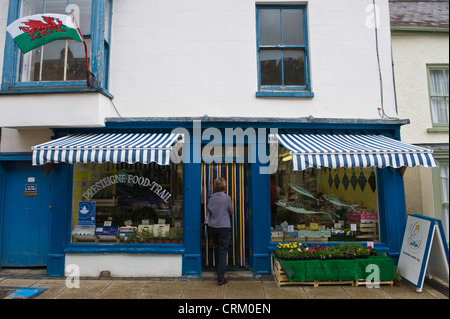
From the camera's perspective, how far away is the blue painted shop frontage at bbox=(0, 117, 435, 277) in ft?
18.4

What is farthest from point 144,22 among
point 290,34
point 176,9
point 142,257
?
point 142,257

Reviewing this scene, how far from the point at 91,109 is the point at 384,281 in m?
6.23

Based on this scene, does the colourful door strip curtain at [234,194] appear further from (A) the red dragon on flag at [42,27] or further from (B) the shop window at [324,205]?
(A) the red dragon on flag at [42,27]

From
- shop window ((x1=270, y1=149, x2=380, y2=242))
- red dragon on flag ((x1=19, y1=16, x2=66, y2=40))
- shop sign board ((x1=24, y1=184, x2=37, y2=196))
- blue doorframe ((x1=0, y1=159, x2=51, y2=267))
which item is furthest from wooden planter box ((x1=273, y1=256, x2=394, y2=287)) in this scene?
red dragon on flag ((x1=19, y1=16, x2=66, y2=40))

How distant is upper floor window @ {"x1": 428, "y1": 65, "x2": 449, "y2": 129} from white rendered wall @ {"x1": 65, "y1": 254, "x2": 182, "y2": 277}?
264 inches

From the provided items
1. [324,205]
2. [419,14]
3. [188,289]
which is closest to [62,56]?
[188,289]

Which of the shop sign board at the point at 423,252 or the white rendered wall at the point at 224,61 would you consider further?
the white rendered wall at the point at 224,61

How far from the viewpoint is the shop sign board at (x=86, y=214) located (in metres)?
5.81

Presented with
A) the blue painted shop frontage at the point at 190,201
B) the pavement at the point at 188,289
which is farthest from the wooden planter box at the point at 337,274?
the blue painted shop frontage at the point at 190,201

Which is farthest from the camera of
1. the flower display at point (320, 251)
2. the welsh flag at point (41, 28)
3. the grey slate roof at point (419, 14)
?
the grey slate roof at point (419, 14)

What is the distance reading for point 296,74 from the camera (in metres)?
6.23

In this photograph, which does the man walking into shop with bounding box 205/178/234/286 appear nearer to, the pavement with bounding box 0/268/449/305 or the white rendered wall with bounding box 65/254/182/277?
the pavement with bounding box 0/268/449/305

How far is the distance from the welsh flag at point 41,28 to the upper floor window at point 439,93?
7784 mm

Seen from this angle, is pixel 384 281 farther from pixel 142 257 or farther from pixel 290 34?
pixel 290 34
